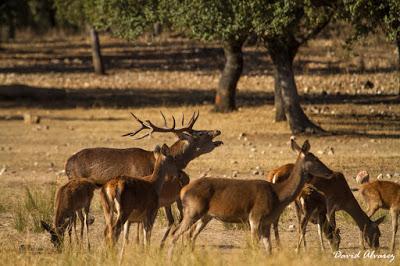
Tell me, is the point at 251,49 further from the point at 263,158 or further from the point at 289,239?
the point at 289,239

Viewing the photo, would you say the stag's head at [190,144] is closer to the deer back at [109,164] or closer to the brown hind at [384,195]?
the deer back at [109,164]

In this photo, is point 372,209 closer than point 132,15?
Yes

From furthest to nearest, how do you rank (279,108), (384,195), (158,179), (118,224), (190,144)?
(279,108) → (190,144) → (384,195) → (158,179) → (118,224)

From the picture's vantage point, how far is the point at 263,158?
21547 mm

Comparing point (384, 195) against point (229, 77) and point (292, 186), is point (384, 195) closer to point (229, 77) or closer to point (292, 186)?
point (292, 186)

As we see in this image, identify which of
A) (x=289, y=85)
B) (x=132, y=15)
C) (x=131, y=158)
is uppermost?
(x=132, y=15)

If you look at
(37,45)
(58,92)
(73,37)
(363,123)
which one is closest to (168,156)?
(363,123)

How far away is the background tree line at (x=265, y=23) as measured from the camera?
21078 millimetres

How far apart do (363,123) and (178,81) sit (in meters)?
14.6

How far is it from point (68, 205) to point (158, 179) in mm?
1130

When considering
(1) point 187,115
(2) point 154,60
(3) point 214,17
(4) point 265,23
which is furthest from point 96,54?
(4) point 265,23

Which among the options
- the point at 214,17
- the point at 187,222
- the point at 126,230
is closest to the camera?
the point at 187,222

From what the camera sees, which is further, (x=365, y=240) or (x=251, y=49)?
(x=251, y=49)

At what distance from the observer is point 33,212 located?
14.5 metres
